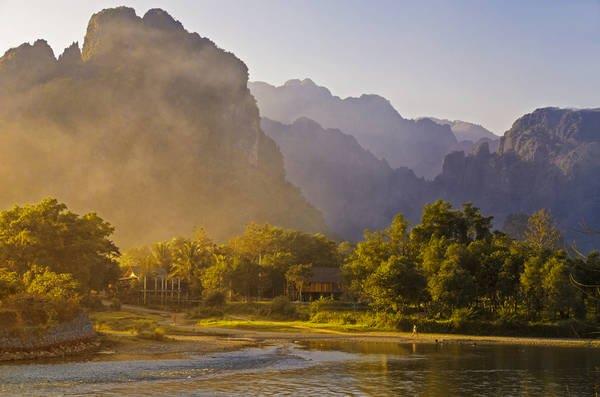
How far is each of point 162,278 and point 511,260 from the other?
216 feet

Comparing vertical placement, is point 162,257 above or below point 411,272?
above

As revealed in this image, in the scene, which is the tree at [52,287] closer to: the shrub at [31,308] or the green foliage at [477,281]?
the shrub at [31,308]

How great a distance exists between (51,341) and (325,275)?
65.9 meters

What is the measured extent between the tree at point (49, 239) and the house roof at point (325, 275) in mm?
40664

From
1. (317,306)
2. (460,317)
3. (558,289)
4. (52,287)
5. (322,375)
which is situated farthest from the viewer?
(317,306)

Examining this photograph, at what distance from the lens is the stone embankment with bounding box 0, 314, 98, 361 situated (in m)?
38.4

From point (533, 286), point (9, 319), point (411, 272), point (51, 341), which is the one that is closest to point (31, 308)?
point (9, 319)

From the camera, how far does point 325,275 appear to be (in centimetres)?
10388

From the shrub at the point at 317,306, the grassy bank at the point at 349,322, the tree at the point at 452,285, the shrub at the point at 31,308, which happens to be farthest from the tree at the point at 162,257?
the shrub at the point at 31,308

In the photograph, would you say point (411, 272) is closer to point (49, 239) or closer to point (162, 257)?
point (49, 239)

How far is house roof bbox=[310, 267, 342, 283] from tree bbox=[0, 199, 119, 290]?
133 ft

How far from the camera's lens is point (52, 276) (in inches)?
1764

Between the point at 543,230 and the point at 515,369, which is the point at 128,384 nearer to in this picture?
the point at 515,369

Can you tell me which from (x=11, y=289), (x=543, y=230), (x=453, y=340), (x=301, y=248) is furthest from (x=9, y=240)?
(x=543, y=230)
